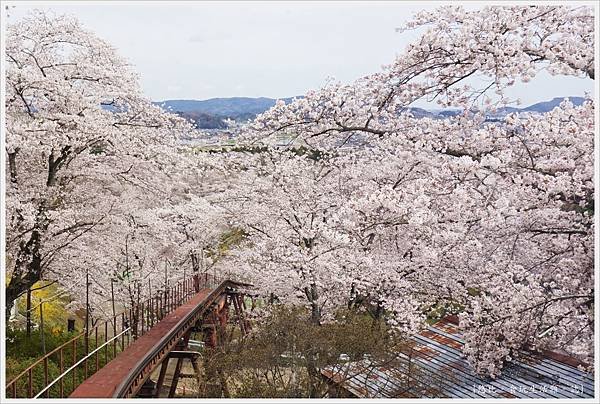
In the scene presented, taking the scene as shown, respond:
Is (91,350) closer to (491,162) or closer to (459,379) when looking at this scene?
(459,379)

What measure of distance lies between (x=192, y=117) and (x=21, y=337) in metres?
5.83

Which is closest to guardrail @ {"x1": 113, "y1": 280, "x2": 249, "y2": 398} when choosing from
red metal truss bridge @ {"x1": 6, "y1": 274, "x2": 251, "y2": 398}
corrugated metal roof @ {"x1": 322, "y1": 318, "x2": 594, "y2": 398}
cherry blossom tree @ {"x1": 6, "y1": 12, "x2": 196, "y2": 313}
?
red metal truss bridge @ {"x1": 6, "y1": 274, "x2": 251, "y2": 398}

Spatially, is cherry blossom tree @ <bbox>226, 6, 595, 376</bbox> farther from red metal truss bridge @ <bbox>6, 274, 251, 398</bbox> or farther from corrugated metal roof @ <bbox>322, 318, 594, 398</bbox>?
red metal truss bridge @ <bbox>6, 274, 251, 398</bbox>

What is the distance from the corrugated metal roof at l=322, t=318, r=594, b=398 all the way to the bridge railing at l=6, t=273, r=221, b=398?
2.99m

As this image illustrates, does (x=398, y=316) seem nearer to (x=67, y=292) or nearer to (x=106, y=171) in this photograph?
(x=106, y=171)

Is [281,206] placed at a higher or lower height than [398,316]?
higher

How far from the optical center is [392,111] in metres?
6.47

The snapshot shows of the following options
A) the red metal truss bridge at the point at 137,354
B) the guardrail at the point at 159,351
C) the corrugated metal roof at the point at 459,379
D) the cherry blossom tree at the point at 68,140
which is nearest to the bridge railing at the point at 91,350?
the red metal truss bridge at the point at 137,354

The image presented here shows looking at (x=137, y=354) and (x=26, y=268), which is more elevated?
(x=26, y=268)

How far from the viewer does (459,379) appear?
8023 mm

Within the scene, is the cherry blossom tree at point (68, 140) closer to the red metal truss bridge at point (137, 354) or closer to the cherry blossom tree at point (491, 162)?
the red metal truss bridge at point (137, 354)

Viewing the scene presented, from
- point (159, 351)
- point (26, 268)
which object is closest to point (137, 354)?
point (159, 351)

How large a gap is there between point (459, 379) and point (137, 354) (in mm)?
4227

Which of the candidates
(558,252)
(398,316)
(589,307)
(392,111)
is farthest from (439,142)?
(398,316)
